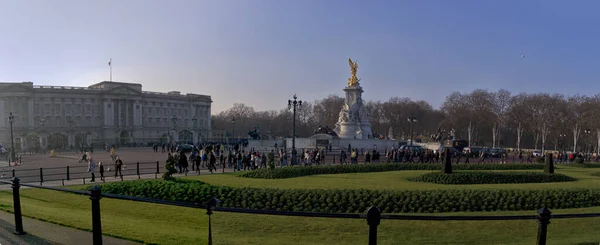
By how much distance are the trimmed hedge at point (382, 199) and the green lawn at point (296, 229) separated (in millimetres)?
2500

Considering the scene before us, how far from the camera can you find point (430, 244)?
10.0 metres

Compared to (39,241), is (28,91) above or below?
above

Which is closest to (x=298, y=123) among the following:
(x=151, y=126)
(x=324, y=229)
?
(x=151, y=126)

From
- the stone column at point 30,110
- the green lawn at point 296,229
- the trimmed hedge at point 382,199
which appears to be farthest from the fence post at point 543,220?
the stone column at point 30,110

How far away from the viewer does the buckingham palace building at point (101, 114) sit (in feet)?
353

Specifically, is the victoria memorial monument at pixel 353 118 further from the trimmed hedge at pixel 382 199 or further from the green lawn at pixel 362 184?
the trimmed hedge at pixel 382 199

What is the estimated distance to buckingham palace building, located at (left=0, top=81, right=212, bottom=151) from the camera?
107625mm

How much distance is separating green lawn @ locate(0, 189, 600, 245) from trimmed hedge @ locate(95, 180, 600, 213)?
8.20 ft

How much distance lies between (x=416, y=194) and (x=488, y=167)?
22017 mm

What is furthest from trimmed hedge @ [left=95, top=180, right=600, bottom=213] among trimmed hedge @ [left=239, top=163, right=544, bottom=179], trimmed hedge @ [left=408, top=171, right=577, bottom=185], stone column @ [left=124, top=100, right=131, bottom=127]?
stone column @ [left=124, top=100, right=131, bottom=127]

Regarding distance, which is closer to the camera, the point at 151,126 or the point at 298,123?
the point at 151,126

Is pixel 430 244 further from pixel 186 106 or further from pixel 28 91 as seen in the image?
pixel 186 106

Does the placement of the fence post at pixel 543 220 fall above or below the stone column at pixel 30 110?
below

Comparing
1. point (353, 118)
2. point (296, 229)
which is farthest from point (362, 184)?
point (353, 118)
